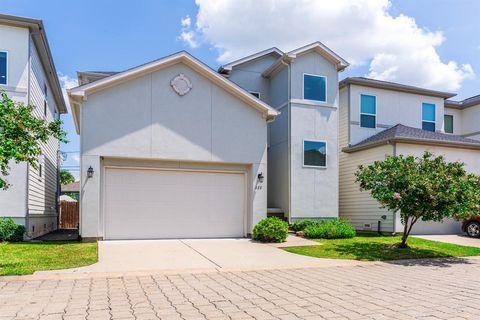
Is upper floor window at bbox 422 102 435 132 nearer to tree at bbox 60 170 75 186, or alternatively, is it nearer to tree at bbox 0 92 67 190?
tree at bbox 0 92 67 190

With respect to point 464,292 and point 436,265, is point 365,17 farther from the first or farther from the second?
point 464,292

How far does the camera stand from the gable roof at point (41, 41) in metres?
13.5

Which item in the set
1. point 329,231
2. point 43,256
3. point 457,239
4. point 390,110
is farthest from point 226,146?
point 390,110

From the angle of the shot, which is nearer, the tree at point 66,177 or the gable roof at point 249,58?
the gable roof at point 249,58

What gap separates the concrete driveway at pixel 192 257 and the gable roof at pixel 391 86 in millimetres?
9135

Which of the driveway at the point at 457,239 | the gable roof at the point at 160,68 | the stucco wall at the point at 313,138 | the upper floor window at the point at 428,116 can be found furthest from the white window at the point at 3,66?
the upper floor window at the point at 428,116

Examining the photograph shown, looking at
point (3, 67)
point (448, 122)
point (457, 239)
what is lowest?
point (457, 239)

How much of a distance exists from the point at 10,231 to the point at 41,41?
7.12 m

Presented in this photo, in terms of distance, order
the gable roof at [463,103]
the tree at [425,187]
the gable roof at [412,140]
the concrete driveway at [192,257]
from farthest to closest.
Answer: the gable roof at [463,103] → the gable roof at [412,140] → the tree at [425,187] → the concrete driveway at [192,257]

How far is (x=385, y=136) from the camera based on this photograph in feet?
57.1

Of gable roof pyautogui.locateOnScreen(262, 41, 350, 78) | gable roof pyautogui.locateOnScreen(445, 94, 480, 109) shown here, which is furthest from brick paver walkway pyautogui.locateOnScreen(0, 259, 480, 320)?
gable roof pyautogui.locateOnScreen(445, 94, 480, 109)

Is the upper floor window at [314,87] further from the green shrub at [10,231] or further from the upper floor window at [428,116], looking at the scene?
the green shrub at [10,231]

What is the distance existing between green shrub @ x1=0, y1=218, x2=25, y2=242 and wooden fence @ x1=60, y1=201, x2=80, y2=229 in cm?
1114

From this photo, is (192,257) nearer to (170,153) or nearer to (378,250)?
(170,153)
